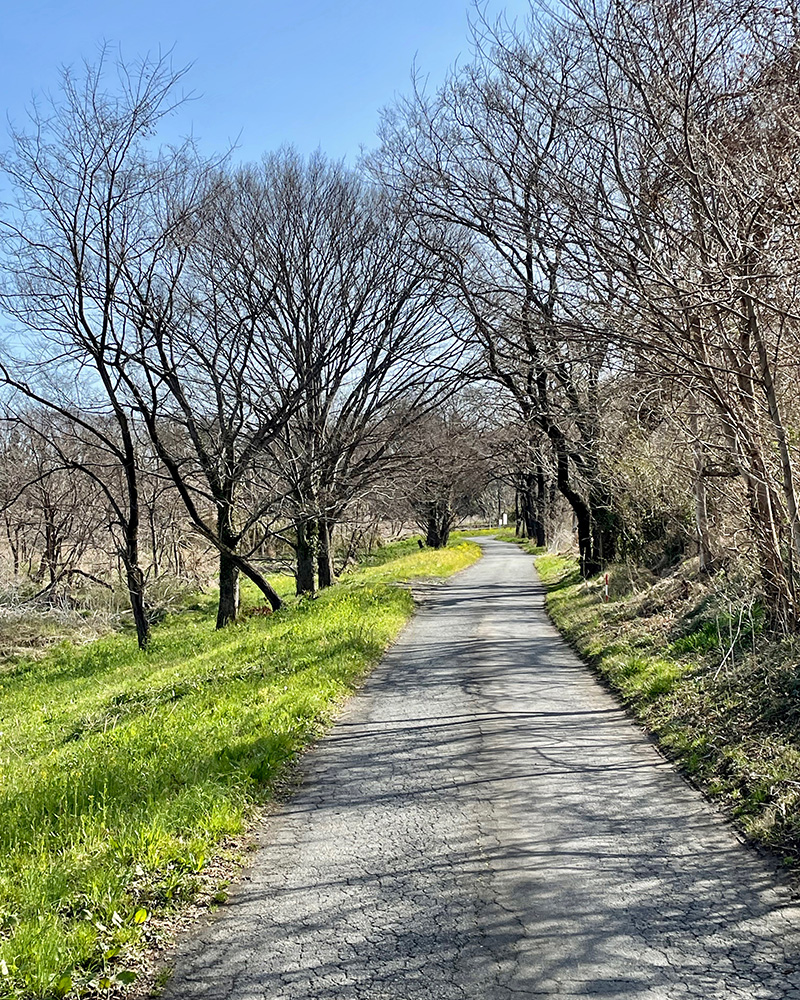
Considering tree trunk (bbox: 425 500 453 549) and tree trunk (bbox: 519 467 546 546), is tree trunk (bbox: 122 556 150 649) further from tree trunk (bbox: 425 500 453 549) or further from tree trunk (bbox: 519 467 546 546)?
tree trunk (bbox: 425 500 453 549)

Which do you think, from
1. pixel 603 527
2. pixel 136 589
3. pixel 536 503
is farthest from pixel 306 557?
pixel 536 503

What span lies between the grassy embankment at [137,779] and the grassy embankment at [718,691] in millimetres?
3397

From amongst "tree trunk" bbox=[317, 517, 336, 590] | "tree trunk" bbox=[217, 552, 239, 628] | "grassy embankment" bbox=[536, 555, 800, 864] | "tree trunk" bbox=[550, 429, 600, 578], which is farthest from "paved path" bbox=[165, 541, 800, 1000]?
"tree trunk" bbox=[317, 517, 336, 590]

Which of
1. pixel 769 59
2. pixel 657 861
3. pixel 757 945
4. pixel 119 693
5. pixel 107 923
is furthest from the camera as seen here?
pixel 119 693

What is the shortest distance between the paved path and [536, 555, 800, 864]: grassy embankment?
0.27 metres

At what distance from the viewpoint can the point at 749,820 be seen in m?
5.44

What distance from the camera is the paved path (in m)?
3.71

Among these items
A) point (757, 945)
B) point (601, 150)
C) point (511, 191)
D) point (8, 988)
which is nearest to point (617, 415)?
point (511, 191)

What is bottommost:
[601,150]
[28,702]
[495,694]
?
[28,702]

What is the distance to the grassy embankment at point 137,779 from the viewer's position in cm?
414

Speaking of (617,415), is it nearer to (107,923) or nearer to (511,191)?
(511,191)

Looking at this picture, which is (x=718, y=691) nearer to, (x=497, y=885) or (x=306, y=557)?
(x=497, y=885)

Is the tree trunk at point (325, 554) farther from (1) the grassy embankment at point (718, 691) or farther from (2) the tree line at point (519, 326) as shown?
(1) the grassy embankment at point (718, 691)

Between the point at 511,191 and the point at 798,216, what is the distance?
13.5 feet
